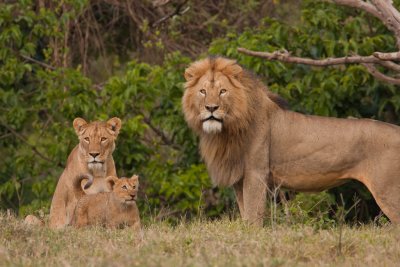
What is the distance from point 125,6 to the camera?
42.1ft

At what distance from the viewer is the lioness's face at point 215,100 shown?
309 inches

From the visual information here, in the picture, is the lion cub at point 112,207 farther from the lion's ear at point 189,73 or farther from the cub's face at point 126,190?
the lion's ear at point 189,73

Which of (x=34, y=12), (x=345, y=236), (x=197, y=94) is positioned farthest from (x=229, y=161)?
(x=34, y=12)

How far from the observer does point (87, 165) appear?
7855 mm

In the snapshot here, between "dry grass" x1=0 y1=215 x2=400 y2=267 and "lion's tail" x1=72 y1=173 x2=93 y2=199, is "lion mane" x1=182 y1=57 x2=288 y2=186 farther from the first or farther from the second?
"dry grass" x1=0 y1=215 x2=400 y2=267

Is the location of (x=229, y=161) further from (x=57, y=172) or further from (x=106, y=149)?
(x=57, y=172)

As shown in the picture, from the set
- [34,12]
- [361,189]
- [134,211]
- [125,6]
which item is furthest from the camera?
[125,6]

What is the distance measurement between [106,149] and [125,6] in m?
5.11

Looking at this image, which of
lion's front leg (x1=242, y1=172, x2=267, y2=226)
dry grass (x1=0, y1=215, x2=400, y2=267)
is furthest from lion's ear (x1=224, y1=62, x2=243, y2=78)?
dry grass (x1=0, y1=215, x2=400, y2=267)

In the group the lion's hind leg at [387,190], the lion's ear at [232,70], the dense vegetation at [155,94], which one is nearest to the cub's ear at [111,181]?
the lion's ear at [232,70]

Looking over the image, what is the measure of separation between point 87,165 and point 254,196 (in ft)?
4.16

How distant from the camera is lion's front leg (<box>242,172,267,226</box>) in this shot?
7809 mm

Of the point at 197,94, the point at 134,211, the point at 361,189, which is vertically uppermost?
the point at 197,94

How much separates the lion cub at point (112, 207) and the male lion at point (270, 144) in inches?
32.9
